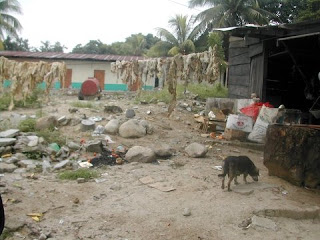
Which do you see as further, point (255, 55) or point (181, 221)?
point (255, 55)

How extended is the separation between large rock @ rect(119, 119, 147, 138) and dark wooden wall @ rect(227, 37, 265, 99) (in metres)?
3.28

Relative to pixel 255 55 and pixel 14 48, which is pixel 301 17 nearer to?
pixel 255 55

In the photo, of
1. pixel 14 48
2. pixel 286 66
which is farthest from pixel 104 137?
pixel 14 48

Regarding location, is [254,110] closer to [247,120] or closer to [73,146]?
[247,120]

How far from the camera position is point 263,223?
366 cm

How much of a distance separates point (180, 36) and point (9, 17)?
13915 mm

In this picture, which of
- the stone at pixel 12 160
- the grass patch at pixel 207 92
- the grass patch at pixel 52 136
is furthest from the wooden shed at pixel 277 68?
the stone at pixel 12 160

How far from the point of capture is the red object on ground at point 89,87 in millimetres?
15172

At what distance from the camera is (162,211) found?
4.05 meters

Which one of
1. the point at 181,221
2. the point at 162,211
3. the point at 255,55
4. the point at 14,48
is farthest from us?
the point at 14,48

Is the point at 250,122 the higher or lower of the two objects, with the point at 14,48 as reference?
lower

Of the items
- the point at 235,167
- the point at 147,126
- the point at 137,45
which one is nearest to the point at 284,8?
the point at 137,45

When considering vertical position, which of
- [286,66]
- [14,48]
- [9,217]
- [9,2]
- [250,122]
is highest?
[9,2]

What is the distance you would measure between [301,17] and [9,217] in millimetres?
16510
